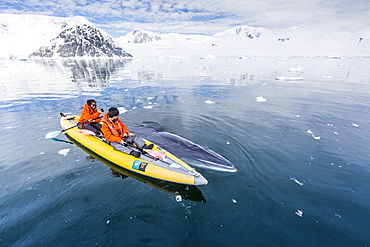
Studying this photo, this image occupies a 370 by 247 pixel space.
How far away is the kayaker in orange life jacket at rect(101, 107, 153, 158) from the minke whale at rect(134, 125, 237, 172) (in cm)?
125

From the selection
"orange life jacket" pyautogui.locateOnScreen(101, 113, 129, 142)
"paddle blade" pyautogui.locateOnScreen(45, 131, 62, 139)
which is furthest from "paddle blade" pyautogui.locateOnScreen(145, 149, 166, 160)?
"paddle blade" pyautogui.locateOnScreen(45, 131, 62, 139)

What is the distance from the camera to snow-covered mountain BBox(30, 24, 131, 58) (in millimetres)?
171750

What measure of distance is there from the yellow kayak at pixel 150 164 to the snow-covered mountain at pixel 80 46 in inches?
7704

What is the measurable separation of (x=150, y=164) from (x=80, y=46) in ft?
738

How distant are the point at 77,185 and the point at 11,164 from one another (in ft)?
11.4

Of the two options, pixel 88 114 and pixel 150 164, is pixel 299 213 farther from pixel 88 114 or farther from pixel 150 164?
pixel 88 114

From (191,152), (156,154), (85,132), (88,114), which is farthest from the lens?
(88,114)

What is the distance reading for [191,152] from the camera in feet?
24.6

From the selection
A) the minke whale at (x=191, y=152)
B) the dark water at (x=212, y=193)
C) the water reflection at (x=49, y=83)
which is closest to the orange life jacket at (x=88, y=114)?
the dark water at (x=212, y=193)

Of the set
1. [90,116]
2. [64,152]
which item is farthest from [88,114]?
[64,152]

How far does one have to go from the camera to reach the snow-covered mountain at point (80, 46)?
171750 mm

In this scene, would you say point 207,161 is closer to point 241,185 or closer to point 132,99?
point 241,185

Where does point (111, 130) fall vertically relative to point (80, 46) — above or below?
below

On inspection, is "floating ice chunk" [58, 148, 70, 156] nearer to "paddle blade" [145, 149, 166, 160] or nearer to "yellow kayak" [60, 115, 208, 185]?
"yellow kayak" [60, 115, 208, 185]
